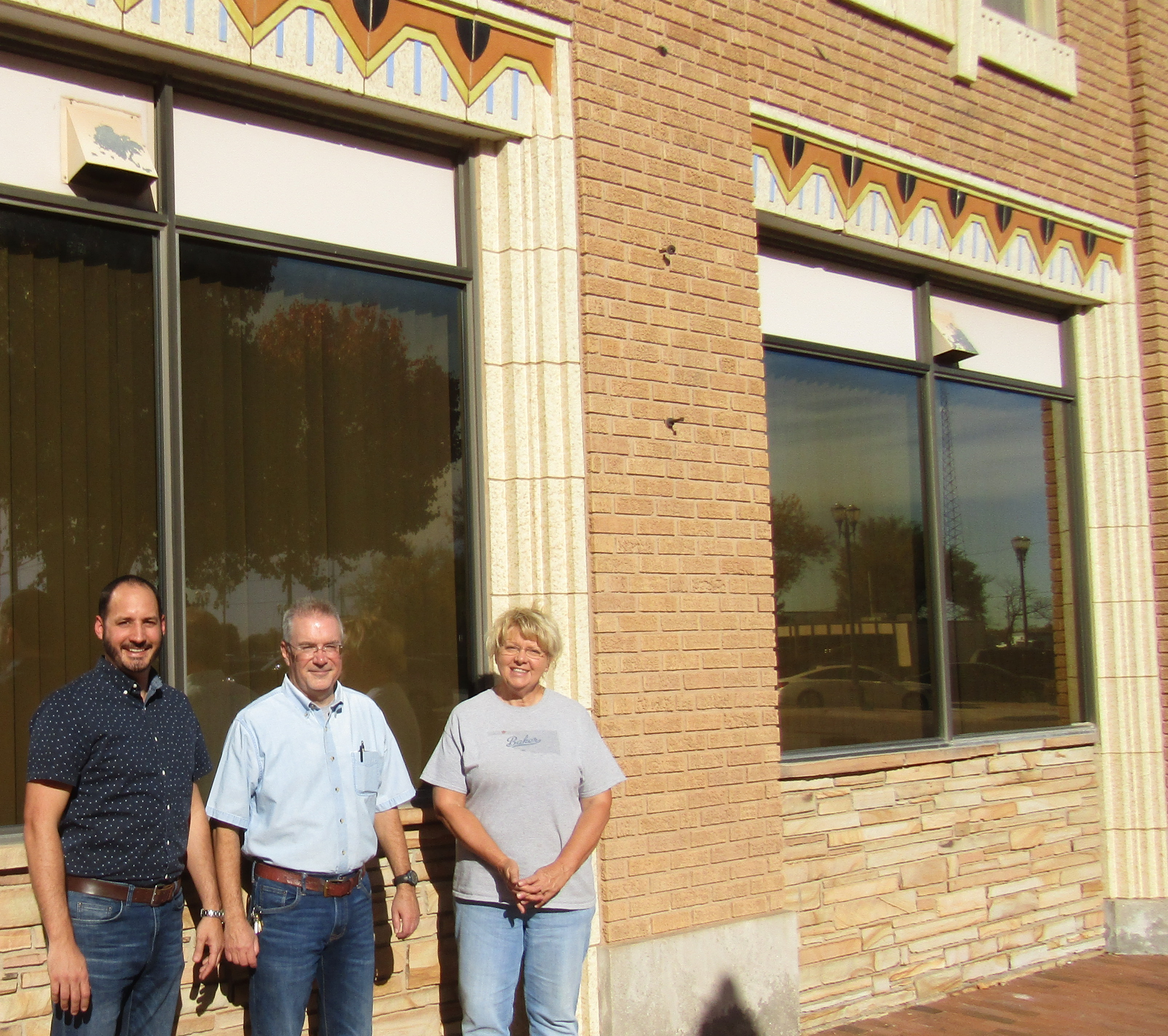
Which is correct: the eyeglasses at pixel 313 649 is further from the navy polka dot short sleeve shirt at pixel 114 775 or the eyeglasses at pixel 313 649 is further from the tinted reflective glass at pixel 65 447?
the tinted reflective glass at pixel 65 447

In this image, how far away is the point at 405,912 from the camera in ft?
15.1

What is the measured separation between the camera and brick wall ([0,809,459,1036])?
433 cm

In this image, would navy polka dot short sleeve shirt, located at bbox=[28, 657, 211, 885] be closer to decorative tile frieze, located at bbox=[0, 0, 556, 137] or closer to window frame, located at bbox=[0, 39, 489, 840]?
window frame, located at bbox=[0, 39, 489, 840]

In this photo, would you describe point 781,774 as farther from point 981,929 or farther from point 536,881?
point 536,881

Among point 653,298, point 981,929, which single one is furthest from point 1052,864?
point 653,298

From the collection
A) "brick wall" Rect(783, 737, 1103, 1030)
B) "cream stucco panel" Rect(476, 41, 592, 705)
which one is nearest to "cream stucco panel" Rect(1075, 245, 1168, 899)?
"brick wall" Rect(783, 737, 1103, 1030)

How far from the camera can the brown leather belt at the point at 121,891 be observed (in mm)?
3824

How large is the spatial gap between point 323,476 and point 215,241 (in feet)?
3.35

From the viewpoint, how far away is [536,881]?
454 centimetres

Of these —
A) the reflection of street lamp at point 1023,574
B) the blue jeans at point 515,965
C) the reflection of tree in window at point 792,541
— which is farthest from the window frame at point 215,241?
the reflection of street lamp at point 1023,574

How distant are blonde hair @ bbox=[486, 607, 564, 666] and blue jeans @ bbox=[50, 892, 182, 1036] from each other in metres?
1.40

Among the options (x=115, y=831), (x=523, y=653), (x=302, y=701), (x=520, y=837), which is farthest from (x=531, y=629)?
(x=115, y=831)

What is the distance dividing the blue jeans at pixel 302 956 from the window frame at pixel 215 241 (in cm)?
95

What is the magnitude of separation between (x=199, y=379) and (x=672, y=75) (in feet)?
9.42
